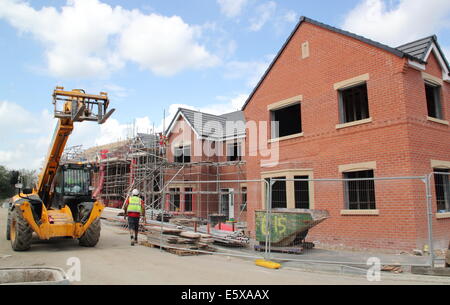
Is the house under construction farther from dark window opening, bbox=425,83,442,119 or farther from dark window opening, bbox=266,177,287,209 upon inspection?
dark window opening, bbox=425,83,442,119

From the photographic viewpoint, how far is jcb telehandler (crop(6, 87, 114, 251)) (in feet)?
33.0

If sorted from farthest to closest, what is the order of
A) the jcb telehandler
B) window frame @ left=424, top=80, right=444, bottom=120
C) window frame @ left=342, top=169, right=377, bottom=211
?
window frame @ left=424, top=80, right=444, bottom=120 < window frame @ left=342, top=169, right=377, bottom=211 < the jcb telehandler

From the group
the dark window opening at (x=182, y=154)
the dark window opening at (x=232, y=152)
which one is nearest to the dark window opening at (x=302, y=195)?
the dark window opening at (x=232, y=152)

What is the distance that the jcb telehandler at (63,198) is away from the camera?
33.0 feet

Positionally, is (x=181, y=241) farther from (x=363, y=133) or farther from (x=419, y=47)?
(x=419, y=47)

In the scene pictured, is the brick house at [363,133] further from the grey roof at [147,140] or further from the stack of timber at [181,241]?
the grey roof at [147,140]

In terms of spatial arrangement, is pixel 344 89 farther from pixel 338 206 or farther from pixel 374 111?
pixel 338 206

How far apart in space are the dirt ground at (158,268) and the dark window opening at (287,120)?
7.79m

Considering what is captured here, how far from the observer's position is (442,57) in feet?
42.5

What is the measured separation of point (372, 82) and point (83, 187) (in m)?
10.6

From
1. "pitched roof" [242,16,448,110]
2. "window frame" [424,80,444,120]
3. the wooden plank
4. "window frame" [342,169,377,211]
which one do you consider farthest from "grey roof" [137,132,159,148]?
the wooden plank

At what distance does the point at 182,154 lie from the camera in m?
26.3

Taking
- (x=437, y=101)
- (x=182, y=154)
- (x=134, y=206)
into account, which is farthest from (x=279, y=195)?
(x=182, y=154)

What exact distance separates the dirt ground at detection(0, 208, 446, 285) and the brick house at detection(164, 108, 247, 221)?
1162 centimetres
